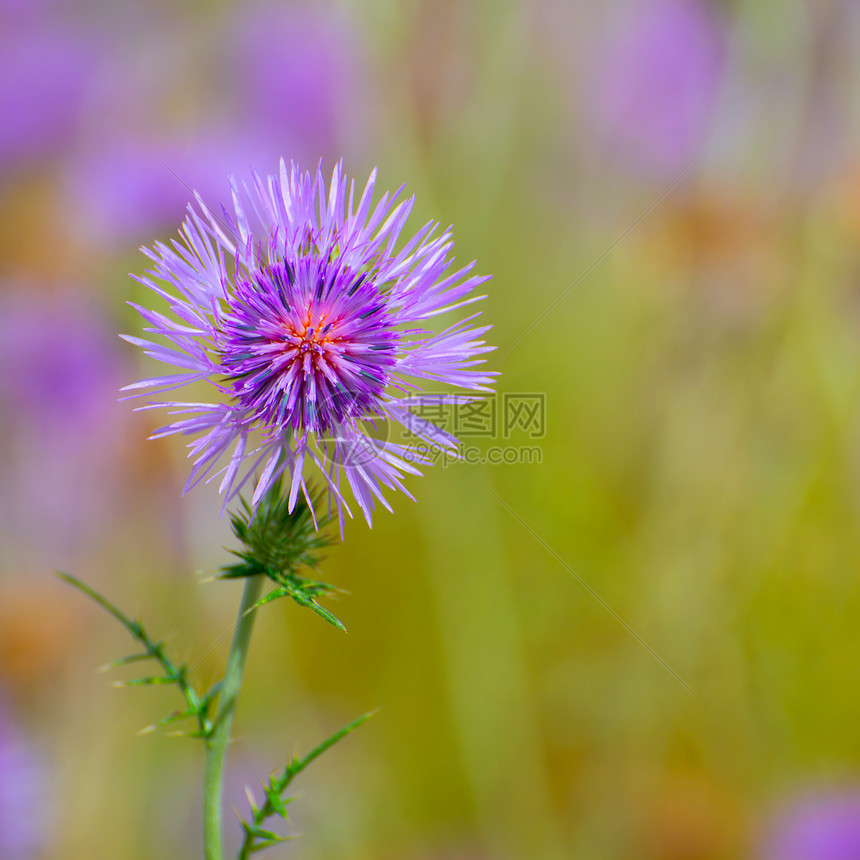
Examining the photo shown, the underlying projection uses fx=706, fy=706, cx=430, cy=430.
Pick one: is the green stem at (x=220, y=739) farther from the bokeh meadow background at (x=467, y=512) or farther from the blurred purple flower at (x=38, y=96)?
the blurred purple flower at (x=38, y=96)

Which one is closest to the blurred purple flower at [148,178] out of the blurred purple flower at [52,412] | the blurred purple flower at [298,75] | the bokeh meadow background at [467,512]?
the bokeh meadow background at [467,512]

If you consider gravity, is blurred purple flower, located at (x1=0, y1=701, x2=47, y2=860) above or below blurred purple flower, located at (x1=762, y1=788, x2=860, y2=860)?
above

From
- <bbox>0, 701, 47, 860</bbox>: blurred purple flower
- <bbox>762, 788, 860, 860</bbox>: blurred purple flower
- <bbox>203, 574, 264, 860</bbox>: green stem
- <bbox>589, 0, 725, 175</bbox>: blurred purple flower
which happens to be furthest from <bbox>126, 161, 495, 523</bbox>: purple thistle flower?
<bbox>589, 0, 725, 175</bbox>: blurred purple flower

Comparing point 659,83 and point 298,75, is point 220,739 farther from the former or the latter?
point 659,83

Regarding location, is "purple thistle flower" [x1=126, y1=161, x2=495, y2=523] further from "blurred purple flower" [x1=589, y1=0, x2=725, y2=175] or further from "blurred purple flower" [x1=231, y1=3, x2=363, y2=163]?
"blurred purple flower" [x1=589, y1=0, x2=725, y2=175]

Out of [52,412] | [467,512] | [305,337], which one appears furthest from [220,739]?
[52,412]

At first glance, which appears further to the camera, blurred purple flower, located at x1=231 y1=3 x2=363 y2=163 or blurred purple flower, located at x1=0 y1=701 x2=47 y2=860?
blurred purple flower, located at x1=231 y1=3 x2=363 y2=163
